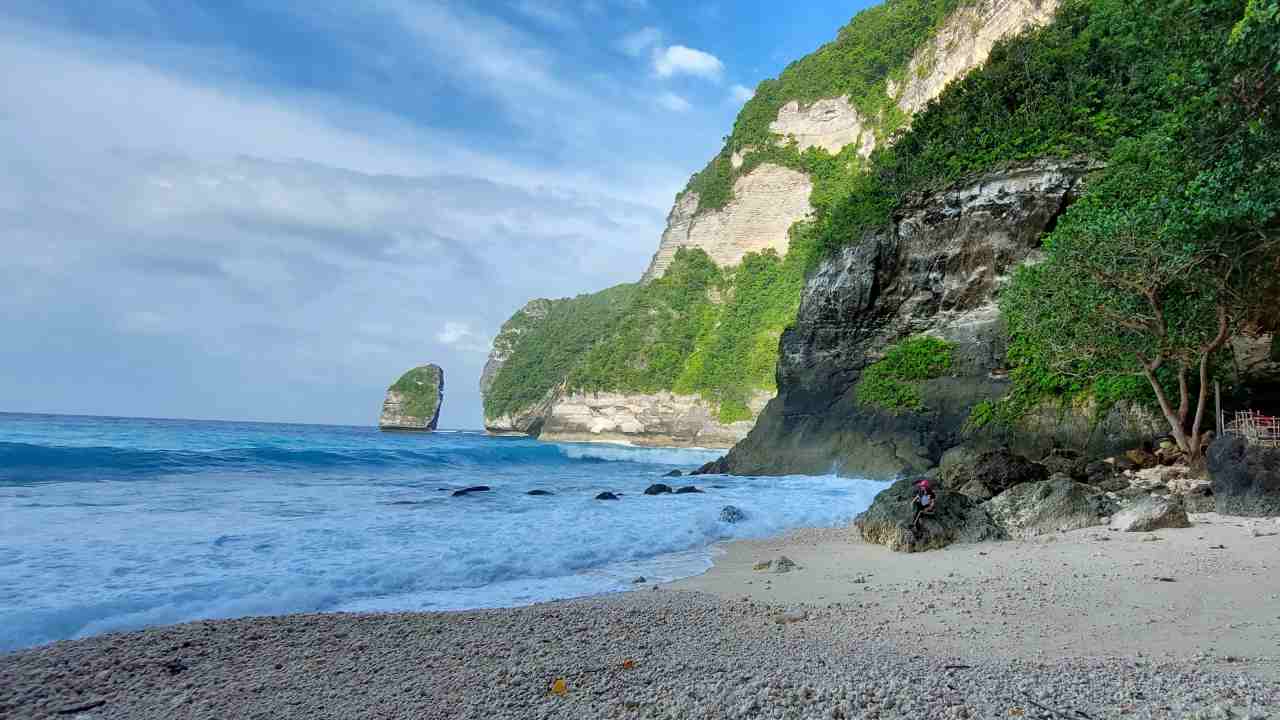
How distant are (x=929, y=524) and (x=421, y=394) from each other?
110 meters

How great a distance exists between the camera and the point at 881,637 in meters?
4.38

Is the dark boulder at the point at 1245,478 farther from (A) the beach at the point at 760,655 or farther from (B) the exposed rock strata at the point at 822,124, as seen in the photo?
(B) the exposed rock strata at the point at 822,124

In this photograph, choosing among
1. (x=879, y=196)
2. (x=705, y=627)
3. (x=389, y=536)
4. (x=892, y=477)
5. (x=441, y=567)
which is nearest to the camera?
(x=705, y=627)

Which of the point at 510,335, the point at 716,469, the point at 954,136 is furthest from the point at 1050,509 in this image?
the point at 510,335

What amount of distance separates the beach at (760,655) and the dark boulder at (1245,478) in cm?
357

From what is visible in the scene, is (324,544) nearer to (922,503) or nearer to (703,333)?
(922,503)

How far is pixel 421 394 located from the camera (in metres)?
110

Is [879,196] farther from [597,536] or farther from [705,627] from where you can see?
[705,627]

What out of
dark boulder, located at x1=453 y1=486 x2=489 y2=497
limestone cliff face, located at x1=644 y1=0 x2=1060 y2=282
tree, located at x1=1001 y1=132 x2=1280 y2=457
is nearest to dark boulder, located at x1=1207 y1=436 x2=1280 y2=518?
tree, located at x1=1001 y1=132 x2=1280 y2=457

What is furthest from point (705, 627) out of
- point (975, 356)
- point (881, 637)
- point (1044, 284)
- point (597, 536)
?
point (975, 356)

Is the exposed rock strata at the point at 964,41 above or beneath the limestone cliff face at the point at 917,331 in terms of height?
above

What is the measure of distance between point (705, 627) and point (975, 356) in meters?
20.9

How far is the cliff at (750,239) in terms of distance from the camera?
51531 mm

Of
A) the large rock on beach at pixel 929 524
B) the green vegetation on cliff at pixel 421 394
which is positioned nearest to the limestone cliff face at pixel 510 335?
the green vegetation on cliff at pixel 421 394
